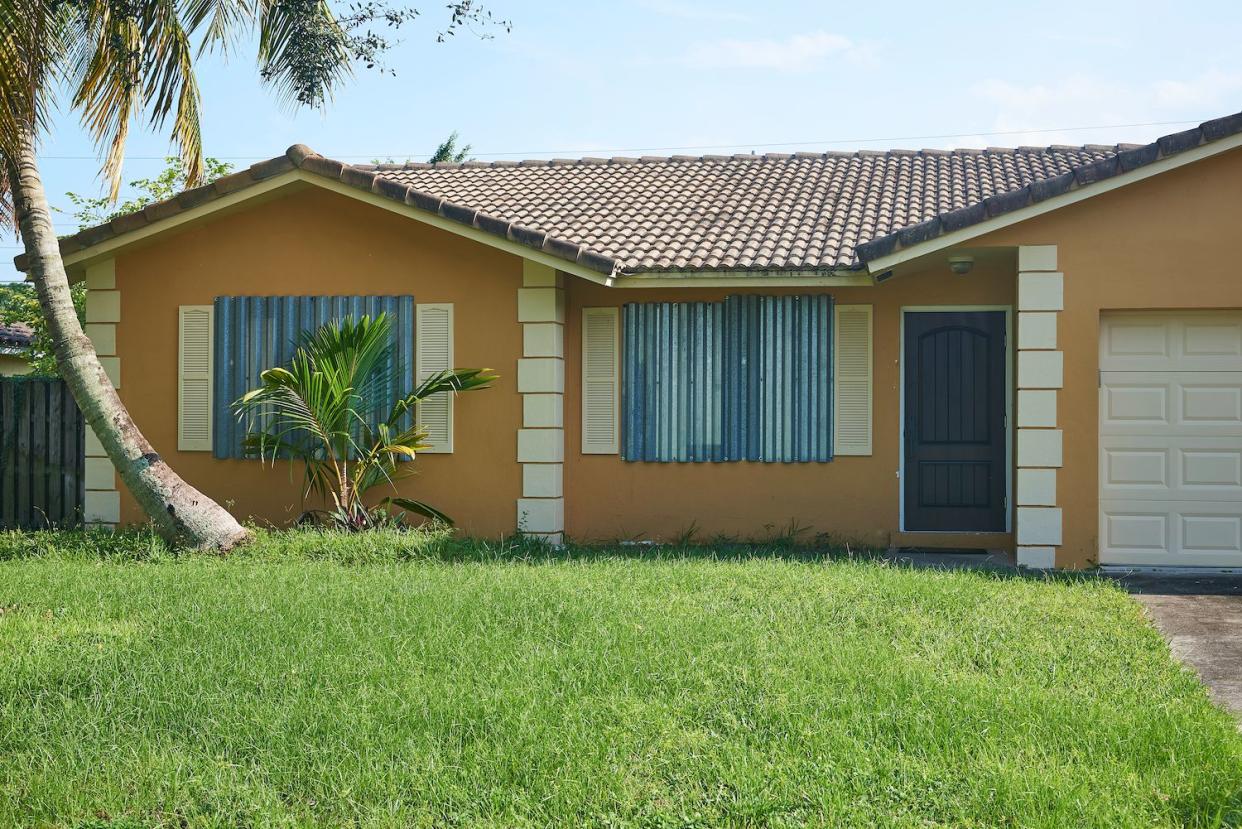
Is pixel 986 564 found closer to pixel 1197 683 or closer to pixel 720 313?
pixel 720 313

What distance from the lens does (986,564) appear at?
11539mm

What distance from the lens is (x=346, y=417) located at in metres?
12.2

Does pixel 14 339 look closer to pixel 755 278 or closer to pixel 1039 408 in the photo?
pixel 755 278

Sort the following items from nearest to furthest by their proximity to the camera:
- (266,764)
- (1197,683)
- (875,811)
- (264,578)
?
(875,811), (266,764), (1197,683), (264,578)

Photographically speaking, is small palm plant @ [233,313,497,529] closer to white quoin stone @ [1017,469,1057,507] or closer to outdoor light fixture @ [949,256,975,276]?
outdoor light fixture @ [949,256,975,276]

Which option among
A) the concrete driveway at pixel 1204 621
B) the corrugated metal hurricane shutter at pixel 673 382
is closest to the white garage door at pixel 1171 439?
the concrete driveway at pixel 1204 621

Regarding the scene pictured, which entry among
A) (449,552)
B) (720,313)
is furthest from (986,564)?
(449,552)

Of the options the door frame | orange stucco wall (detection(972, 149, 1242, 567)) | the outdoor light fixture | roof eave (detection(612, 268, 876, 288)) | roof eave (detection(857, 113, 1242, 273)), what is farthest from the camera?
the door frame

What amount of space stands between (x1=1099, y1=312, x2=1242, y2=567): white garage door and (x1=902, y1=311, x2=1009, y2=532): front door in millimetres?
1404

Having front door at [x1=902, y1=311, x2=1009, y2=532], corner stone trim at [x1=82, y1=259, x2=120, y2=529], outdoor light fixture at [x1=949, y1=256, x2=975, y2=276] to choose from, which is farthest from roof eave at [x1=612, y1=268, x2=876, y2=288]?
corner stone trim at [x1=82, y1=259, x2=120, y2=529]

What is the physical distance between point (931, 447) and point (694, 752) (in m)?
7.87

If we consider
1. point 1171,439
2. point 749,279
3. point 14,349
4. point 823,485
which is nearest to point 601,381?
point 749,279

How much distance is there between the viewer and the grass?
507 cm

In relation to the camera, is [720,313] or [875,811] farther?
[720,313]
